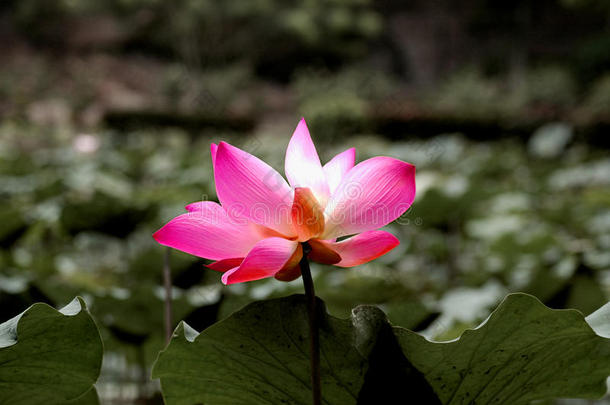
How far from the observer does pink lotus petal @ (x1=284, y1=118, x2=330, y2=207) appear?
0.28 metres

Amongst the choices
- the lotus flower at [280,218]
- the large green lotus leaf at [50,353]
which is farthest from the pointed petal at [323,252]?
the large green lotus leaf at [50,353]

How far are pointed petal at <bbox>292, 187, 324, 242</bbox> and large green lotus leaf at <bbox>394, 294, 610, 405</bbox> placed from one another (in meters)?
0.06

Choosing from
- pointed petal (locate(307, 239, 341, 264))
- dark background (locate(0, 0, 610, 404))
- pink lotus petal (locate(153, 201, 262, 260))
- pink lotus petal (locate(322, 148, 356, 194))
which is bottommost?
dark background (locate(0, 0, 610, 404))

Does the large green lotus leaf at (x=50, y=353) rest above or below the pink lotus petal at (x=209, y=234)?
below

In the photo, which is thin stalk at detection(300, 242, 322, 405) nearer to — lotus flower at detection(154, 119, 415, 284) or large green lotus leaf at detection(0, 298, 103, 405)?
lotus flower at detection(154, 119, 415, 284)

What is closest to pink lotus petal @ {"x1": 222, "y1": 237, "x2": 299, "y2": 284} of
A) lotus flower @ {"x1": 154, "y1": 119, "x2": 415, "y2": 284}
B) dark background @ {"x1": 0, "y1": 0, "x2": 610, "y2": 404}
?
lotus flower @ {"x1": 154, "y1": 119, "x2": 415, "y2": 284}

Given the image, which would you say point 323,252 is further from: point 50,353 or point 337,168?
point 50,353

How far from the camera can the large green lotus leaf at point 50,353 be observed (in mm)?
294

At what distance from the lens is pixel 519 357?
0.96 ft

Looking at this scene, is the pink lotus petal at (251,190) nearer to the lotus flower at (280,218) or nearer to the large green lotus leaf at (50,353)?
the lotus flower at (280,218)

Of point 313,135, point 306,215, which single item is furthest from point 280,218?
point 313,135

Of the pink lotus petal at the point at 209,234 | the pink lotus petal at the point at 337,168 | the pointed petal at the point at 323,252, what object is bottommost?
the pointed petal at the point at 323,252

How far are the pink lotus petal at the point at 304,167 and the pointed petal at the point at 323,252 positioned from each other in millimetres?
21

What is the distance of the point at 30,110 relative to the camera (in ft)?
29.5
